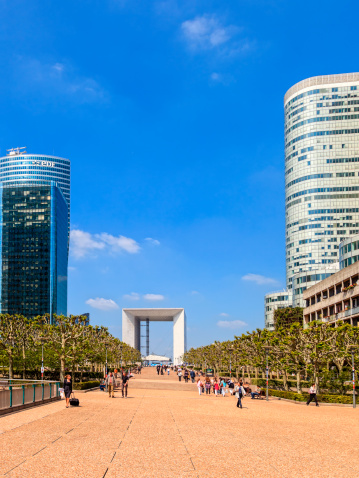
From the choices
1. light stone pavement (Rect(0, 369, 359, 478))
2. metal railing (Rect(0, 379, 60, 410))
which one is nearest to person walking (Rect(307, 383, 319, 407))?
light stone pavement (Rect(0, 369, 359, 478))

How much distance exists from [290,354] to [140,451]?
132 feet

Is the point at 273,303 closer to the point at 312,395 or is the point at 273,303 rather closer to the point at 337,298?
the point at 337,298

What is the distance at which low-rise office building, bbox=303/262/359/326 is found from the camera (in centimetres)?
7675

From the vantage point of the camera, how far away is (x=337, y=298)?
8444 cm

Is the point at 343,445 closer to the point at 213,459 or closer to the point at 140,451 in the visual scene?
the point at 213,459

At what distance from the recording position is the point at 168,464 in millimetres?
13969

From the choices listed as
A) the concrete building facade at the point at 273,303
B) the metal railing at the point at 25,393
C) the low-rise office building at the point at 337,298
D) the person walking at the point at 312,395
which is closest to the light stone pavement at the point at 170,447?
the metal railing at the point at 25,393

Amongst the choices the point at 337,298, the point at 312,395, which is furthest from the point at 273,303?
the point at 312,395

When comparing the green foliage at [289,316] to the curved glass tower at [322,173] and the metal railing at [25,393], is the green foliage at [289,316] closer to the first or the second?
the curved glass tower at [322,173]

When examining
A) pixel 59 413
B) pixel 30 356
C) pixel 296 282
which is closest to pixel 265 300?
pixel 296 282

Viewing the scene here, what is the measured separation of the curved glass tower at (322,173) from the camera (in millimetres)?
171250

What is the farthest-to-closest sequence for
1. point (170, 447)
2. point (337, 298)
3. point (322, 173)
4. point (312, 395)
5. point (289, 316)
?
point (322, 173) < point (289, 316) < point (337, 298) < point (312, 395) < point (170, 447)

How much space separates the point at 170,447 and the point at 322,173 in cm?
16552

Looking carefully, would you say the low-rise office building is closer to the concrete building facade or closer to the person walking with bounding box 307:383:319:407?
the person walking with bounding box 307:383:319:407
